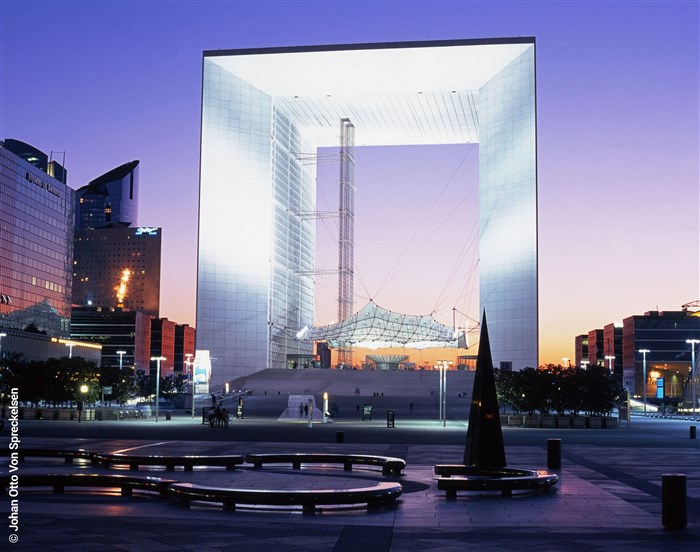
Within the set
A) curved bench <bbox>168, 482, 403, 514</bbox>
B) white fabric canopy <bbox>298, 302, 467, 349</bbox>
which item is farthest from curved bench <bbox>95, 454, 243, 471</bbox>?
white fabric canopy <bbox>298, 302, 467, 349</bbox>

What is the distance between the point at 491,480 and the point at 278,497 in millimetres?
5111

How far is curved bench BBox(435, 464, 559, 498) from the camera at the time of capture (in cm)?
1995

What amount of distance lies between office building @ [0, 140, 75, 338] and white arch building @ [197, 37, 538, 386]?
42117 millimetres

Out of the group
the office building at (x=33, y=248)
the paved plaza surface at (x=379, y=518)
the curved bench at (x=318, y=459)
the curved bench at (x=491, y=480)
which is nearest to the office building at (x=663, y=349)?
the office building at (x=33, y=248)

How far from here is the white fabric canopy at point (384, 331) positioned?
138 meters

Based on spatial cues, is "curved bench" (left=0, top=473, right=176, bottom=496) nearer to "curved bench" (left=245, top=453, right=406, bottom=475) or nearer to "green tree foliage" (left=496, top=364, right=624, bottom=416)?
"curved bench" (left=245, top=453, right=406, bottom=475)

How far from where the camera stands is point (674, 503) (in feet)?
52.4

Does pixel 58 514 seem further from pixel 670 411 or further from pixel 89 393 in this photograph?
pixel 670 411

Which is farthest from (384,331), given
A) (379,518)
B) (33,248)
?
(379,518)

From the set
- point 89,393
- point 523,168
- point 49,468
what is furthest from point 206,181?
point 49,468

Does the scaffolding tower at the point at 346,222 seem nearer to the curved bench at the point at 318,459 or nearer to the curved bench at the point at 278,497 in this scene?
the curved bench at the point at 318,459

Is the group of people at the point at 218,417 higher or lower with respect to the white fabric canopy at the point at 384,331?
lower

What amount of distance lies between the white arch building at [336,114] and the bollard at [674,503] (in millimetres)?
102106

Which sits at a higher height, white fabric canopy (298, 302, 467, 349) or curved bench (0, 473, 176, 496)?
white fabric canopy (298, 302, 467, 349)
